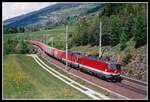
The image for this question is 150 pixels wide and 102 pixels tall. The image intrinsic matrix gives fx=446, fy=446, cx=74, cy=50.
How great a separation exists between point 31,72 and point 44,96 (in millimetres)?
2559

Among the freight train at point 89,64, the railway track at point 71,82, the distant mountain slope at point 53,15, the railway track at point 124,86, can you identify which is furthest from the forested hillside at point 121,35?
the railway track at point 71,82

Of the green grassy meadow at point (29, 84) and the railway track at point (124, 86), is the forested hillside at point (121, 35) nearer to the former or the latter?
the railway track at point (124, 86)

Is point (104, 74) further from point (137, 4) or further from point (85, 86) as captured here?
point (137, 4)

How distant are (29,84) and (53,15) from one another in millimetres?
5138

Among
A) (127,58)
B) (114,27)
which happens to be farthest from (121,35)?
(127,58)

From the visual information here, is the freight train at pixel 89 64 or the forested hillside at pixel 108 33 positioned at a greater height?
the forested hillside at pixel 108 33

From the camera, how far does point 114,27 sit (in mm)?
30750

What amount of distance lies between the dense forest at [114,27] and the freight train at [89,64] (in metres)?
1.80

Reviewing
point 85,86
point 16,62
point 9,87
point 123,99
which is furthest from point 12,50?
point 123,99

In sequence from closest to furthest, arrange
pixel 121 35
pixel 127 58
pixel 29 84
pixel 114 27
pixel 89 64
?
1. pixel 29 84
2. pixel 127 58
3. pixel 121 35
4. pixel 114 27
5. pixel 89 64

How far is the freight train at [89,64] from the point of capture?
31.6m

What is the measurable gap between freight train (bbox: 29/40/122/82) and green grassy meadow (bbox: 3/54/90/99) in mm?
2024

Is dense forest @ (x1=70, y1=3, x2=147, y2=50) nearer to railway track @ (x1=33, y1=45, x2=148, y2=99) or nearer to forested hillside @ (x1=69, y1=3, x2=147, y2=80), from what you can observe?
forested hillside @ (x1=69, y1=3, x2=147, y2=80)

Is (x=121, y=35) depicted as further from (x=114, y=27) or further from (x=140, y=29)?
(x=140, y=29)
